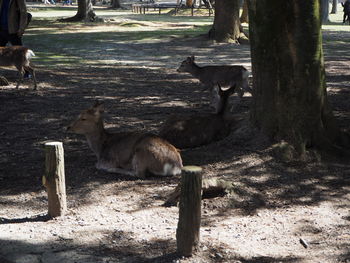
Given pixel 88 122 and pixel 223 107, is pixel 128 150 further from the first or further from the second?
pixel 223 107

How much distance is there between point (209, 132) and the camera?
328 inches

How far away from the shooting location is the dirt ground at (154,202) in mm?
5109

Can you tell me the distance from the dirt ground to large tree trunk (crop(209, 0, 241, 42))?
11071 millimetres

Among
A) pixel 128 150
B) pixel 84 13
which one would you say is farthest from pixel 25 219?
pixel 84 13

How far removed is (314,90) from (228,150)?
1.25 meters

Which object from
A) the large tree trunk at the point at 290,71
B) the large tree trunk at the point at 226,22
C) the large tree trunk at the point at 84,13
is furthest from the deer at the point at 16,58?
the large tree trunk at the point at 84,13

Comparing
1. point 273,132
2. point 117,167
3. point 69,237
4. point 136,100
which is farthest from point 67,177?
point 136,100

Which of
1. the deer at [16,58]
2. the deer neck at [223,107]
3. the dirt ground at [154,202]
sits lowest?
the dirt ground at [154,202]

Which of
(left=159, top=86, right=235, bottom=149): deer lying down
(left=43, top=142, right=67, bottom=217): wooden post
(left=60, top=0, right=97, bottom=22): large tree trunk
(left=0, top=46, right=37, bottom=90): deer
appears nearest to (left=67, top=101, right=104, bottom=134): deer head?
(left=159, top=86, right=235, bottom=149): deer lying down

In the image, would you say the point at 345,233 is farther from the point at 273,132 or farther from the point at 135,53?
the point at 135,53

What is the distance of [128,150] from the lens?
7.10 m

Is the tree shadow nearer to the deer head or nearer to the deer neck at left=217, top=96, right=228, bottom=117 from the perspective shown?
the deer head

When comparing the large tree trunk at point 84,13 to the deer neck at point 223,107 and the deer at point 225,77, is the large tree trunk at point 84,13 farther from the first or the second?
the deer neck at point 223,107

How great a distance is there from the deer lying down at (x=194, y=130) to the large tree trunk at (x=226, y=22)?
1365 cm
